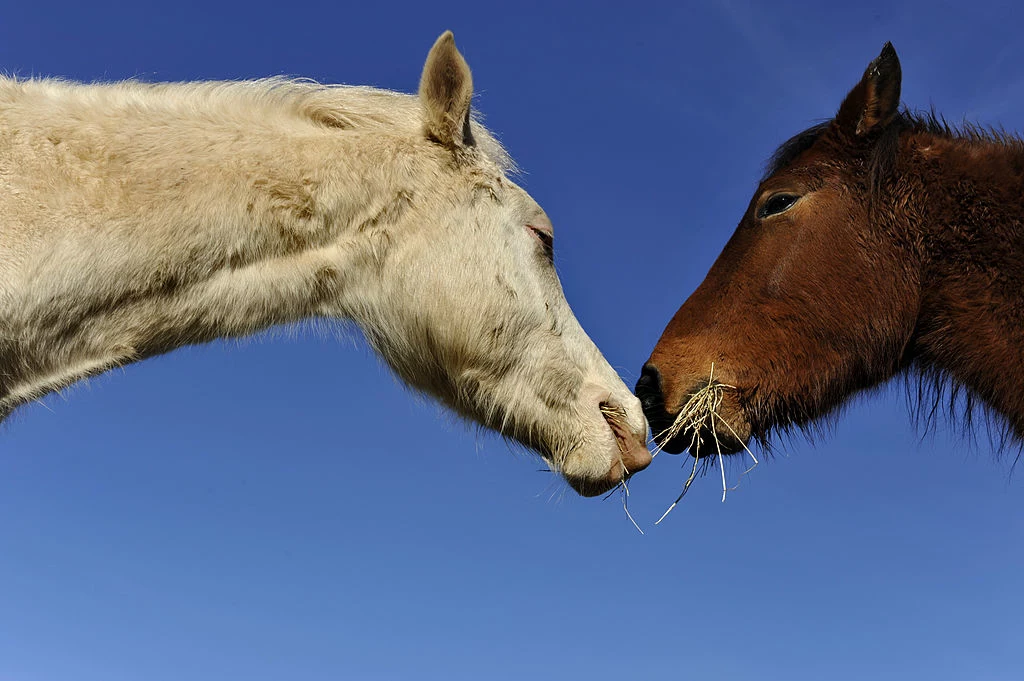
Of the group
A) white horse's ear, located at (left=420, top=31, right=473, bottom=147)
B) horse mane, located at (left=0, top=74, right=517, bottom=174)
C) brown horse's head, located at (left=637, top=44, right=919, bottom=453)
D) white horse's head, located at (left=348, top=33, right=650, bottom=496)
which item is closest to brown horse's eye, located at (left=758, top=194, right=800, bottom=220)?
brown horse's head, located at (left=637, top=44, right=919, bottom=453)

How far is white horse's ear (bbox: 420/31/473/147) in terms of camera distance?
154 inches

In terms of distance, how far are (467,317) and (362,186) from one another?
0.73m

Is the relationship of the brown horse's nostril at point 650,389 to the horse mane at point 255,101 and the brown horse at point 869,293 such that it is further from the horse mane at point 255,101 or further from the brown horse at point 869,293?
the horse mane at point 255,101

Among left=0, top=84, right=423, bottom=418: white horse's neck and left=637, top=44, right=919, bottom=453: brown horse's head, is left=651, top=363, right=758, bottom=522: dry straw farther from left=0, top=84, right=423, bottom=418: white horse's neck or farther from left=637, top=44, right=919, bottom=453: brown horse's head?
left=0, top=84, right=423, bottom=418: white horse's neck

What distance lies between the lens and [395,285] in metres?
3.94

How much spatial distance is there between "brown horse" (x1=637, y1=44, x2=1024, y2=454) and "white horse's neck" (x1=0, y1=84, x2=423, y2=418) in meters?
1.94

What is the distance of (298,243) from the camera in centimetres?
376

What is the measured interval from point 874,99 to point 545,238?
6.71ft

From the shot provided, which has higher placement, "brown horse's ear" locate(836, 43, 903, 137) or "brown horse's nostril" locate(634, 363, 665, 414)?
"brown horse's ear" locate(836, 43, 903, 137)

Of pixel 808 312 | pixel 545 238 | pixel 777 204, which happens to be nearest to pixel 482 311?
pixel 545 238

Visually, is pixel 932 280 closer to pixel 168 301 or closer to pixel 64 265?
pixel 168 301

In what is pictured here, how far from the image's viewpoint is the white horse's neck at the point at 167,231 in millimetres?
3168

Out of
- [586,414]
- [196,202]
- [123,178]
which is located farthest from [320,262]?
[586,414]

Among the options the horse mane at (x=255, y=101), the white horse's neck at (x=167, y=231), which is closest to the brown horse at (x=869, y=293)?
the horse mane at (x=255, y=101)
